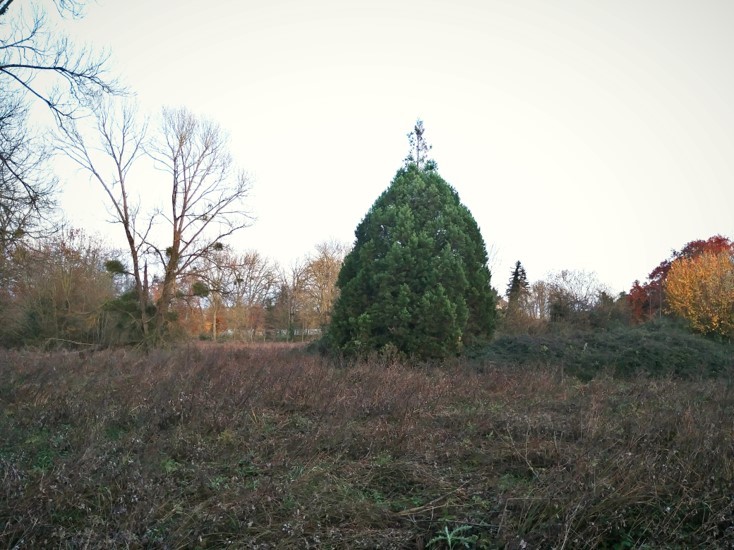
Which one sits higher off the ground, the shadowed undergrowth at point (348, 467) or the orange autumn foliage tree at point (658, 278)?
the orange autumn foliage tree at point (658, 278)

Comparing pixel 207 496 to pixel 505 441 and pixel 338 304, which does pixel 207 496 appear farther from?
pixel 338 304

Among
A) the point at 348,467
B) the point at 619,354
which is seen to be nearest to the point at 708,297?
the point at 619,354

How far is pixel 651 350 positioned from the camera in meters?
13.5

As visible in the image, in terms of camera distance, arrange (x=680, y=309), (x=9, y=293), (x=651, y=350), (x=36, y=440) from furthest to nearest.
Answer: (x=680, y=309) → (x=9, y=293) → (x=651, y=350) → (x=36, y=440)

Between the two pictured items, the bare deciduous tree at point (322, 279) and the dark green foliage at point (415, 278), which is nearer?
the dark green foliage at point (415, 278)

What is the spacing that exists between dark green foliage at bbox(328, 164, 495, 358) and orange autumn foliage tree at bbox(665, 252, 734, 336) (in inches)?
417

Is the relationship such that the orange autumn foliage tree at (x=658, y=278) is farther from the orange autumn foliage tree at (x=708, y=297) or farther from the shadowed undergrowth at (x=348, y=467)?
the shadowed undergrowth at (x=348, y=467)

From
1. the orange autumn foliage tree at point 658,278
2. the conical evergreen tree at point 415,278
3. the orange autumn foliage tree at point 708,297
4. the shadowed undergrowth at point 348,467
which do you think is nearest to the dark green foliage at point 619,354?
the conical evergreen tree at point 415,278

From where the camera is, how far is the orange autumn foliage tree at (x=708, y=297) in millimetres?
19438

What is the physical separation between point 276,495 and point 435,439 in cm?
234

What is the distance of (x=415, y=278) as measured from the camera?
13.3m

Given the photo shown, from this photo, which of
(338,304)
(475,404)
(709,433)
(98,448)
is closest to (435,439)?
(475,404)

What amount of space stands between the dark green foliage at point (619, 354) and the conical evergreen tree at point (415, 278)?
121 cm

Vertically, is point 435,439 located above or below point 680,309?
below
